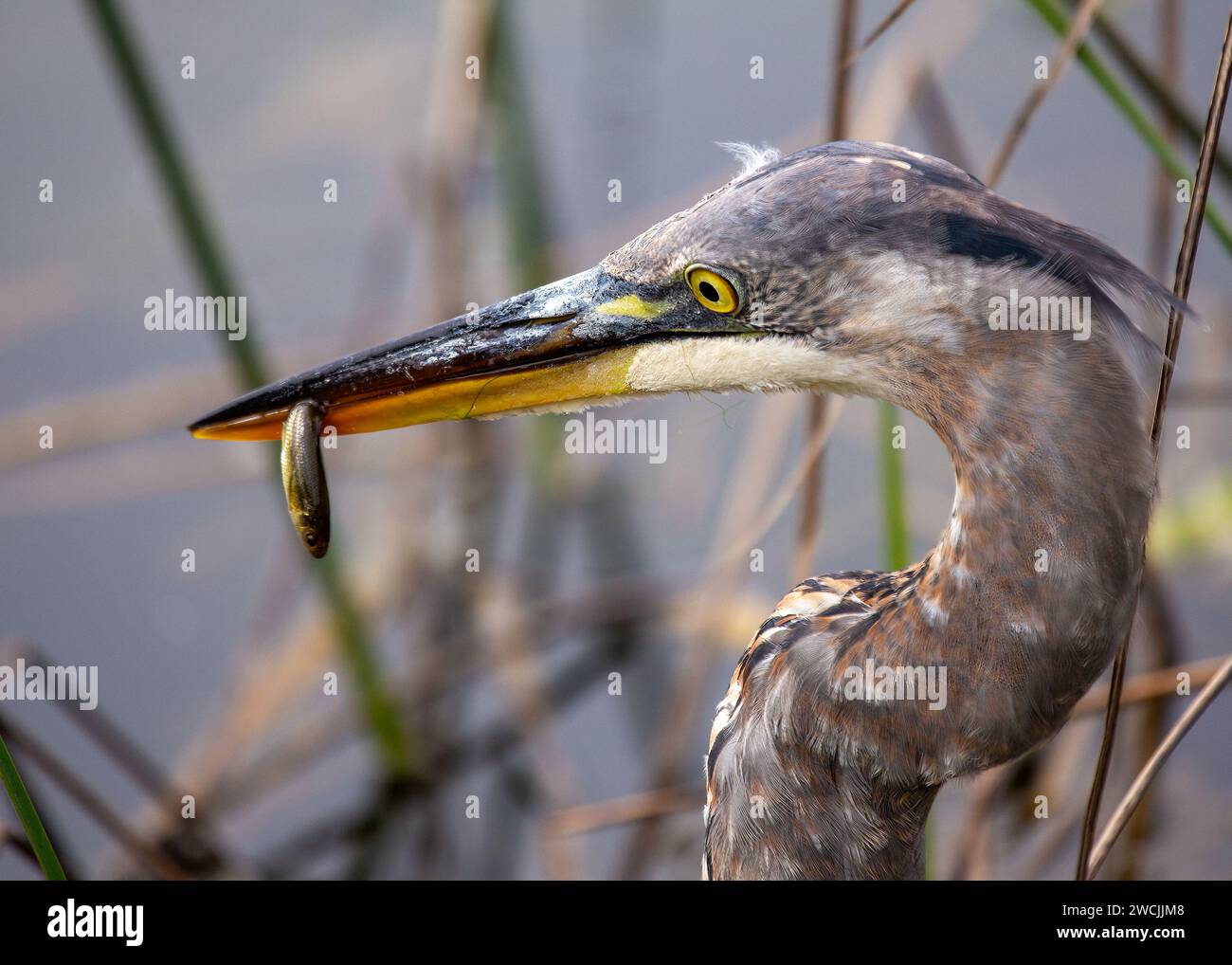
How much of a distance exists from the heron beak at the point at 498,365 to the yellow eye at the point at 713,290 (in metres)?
0.02

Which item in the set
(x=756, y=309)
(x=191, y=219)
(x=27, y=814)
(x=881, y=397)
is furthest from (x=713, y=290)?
(x=191, y=219)

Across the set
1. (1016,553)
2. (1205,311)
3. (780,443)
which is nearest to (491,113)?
(780,443)

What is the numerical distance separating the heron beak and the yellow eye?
0.02 metres

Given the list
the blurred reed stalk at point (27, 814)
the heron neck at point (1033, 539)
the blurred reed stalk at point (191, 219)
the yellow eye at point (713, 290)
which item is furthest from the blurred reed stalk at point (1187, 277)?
the blurred reed stalk at point (191, 219)

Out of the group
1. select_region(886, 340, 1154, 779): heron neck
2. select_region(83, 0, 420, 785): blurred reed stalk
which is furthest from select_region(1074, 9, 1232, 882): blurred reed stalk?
select_region(83, 0, 420, 785): blurred reed stalk

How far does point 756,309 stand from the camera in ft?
4.51

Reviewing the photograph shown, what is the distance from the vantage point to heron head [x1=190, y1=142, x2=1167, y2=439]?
4.13ft

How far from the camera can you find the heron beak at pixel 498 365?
58.1 inches

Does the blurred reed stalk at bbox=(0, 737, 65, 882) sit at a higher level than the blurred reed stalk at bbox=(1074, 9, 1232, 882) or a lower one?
lower

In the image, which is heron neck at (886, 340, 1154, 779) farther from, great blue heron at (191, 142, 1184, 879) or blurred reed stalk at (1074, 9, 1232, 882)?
blurred reed stalk at (1074, 9, 1232, 882)

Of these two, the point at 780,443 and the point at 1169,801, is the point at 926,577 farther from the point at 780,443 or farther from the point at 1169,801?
the point at 1169,801

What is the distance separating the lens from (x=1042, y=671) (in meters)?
1.27

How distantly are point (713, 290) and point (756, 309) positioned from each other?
0.06 meters

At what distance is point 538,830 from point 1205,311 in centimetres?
272
